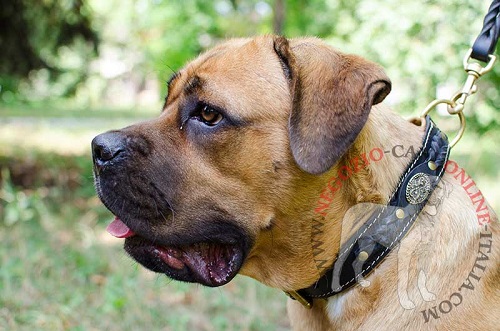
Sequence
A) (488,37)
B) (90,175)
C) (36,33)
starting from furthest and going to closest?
(36,33) < (90,175) < (488,37)

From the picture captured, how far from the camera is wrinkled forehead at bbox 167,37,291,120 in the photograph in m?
2.67

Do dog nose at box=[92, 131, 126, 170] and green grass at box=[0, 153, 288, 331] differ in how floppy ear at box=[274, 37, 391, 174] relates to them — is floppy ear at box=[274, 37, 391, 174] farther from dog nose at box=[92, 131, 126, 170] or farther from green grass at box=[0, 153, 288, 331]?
green grass at box=[0, 153, 288, 331]

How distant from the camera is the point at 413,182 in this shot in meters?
2.56

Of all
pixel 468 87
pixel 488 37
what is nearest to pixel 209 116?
pixel 468 87

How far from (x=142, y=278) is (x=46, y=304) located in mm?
1018

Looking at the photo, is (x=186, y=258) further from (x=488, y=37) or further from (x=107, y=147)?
(x=488, y=37)

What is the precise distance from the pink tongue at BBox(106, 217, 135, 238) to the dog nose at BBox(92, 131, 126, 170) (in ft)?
1.10

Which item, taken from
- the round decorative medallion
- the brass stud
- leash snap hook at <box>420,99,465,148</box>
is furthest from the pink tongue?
leash snap hook at <box>420,99,465,148</box>

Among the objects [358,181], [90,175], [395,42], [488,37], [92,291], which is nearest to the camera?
[358,181]

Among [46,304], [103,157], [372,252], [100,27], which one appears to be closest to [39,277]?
[46,304]

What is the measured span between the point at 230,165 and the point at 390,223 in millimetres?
758

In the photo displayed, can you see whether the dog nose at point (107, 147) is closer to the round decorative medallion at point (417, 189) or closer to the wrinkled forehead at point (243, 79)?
the wrinkled forehead at point (243, 79)

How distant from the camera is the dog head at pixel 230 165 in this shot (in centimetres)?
263

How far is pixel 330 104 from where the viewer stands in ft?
8.21
